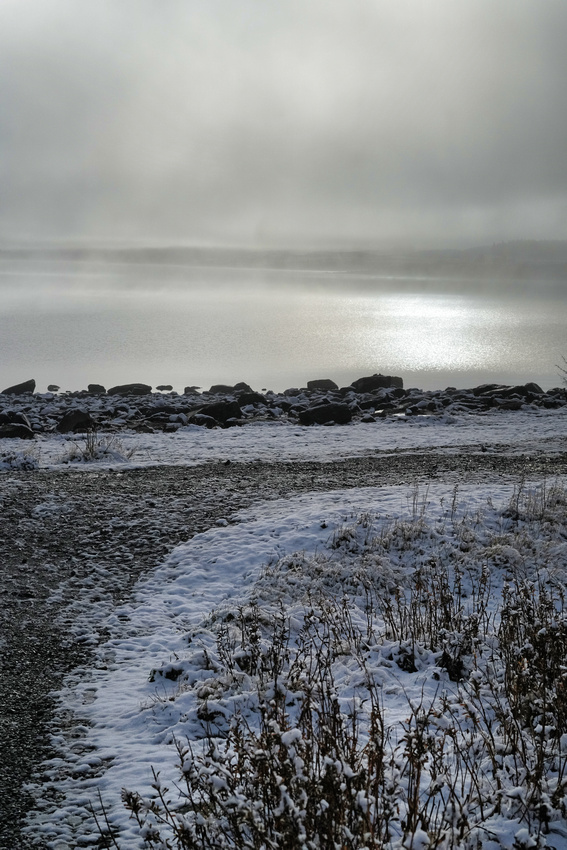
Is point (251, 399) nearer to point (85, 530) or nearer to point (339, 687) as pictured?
point (85, 530)

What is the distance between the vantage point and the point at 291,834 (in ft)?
8.48

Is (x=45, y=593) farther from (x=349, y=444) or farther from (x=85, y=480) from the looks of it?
(x=349, y=444)

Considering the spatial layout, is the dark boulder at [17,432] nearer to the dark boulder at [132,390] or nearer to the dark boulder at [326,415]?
the dark boulder at [326,415]

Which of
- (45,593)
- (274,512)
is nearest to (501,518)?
(274,512)

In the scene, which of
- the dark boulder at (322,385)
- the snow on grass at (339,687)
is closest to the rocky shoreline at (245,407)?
the dark boulder at (322,385)

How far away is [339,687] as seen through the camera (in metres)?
5.50

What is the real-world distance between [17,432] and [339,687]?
18322mm

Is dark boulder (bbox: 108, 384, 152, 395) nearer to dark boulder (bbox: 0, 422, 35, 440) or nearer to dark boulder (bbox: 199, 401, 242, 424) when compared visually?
dark boulder (bbox: 199, 401, 242, 424)

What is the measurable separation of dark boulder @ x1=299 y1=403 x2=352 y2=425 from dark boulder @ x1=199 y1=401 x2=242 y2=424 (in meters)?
2.73

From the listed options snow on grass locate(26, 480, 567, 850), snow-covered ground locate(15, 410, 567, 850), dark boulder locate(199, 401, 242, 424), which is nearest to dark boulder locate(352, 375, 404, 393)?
dark boulder locate(199, 401, 242, 424)

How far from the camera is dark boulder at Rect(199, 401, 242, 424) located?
25359 millimetres

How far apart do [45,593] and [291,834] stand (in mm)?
6384

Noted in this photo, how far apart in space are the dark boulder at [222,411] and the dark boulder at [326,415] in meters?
2.73

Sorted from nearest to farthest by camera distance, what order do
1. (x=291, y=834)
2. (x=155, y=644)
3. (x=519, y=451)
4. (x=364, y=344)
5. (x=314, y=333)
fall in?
(x=291, y=834)
(x=155, y=644)
(x=519, y=451)
(x=364, y=344)
(x=314, y=333)
